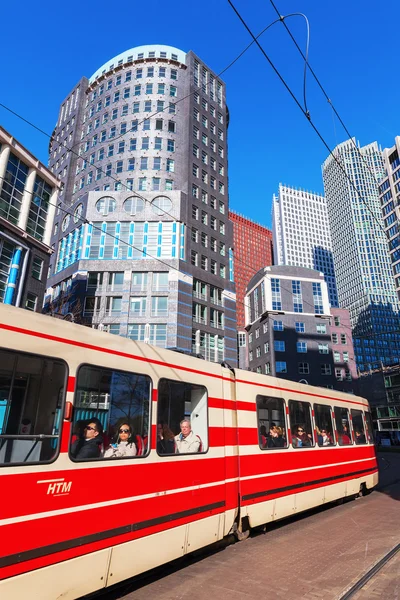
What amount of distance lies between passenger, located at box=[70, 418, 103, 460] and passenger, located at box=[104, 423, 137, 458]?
0.19 m

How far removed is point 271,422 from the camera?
880 centimetres

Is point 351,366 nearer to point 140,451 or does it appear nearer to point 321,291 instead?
point 321,291

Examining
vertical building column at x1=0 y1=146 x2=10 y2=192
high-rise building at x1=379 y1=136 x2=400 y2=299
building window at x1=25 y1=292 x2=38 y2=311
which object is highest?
high-rise building at x1=379 y1=136 x2=400 y2=299

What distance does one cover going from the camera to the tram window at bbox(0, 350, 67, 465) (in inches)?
161

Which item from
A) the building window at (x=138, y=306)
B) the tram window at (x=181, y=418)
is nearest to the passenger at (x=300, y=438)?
the tram window at (x=181, y=418)

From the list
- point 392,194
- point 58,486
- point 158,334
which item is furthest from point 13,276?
point 392,194

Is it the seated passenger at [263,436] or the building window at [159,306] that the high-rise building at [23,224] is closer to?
the building window at [159,306]

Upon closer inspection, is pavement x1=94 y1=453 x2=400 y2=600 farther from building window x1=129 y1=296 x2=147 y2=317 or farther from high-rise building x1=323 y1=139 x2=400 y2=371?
high-rise building x1=323 y1=139 x2=400 y2=371

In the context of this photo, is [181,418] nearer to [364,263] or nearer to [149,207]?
[149,207]

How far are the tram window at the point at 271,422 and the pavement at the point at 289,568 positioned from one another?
1917mm

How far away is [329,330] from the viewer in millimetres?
67875

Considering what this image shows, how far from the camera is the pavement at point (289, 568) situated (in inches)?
211

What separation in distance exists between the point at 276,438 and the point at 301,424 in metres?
1.32

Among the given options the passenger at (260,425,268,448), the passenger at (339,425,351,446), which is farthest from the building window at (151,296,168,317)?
the passenger at (260,425,268,448)
